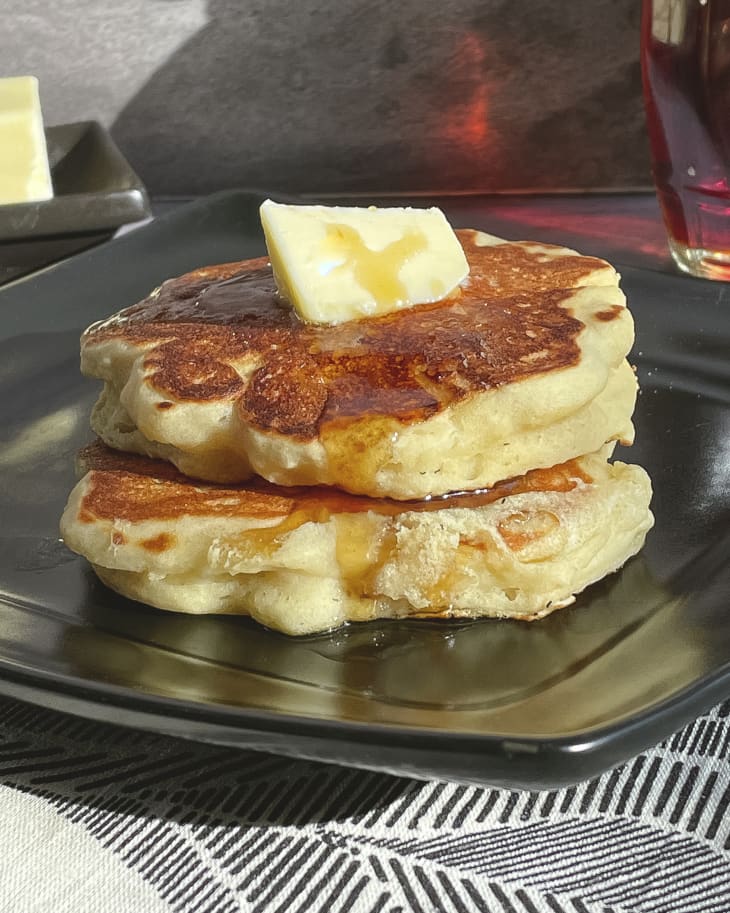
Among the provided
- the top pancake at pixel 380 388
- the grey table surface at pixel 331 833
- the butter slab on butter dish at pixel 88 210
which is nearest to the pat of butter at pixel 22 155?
the butter slab on butter dish at pixel 88 210

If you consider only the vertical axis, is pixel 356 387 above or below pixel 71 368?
above

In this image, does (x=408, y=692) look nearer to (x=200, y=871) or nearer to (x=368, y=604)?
(x=368, y=604)

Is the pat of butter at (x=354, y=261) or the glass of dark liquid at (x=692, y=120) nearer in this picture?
the pat of butter at (x=354, y=261)

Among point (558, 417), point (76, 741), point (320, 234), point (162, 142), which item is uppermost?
point (320, 234)

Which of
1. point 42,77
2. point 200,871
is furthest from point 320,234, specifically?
point 42,77

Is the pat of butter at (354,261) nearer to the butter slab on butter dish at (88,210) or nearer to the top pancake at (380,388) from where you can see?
the top pancake at (380,388)

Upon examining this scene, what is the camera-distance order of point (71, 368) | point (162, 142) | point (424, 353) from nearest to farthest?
point (424, 353)
point (71, 368)
point (162, 142)
